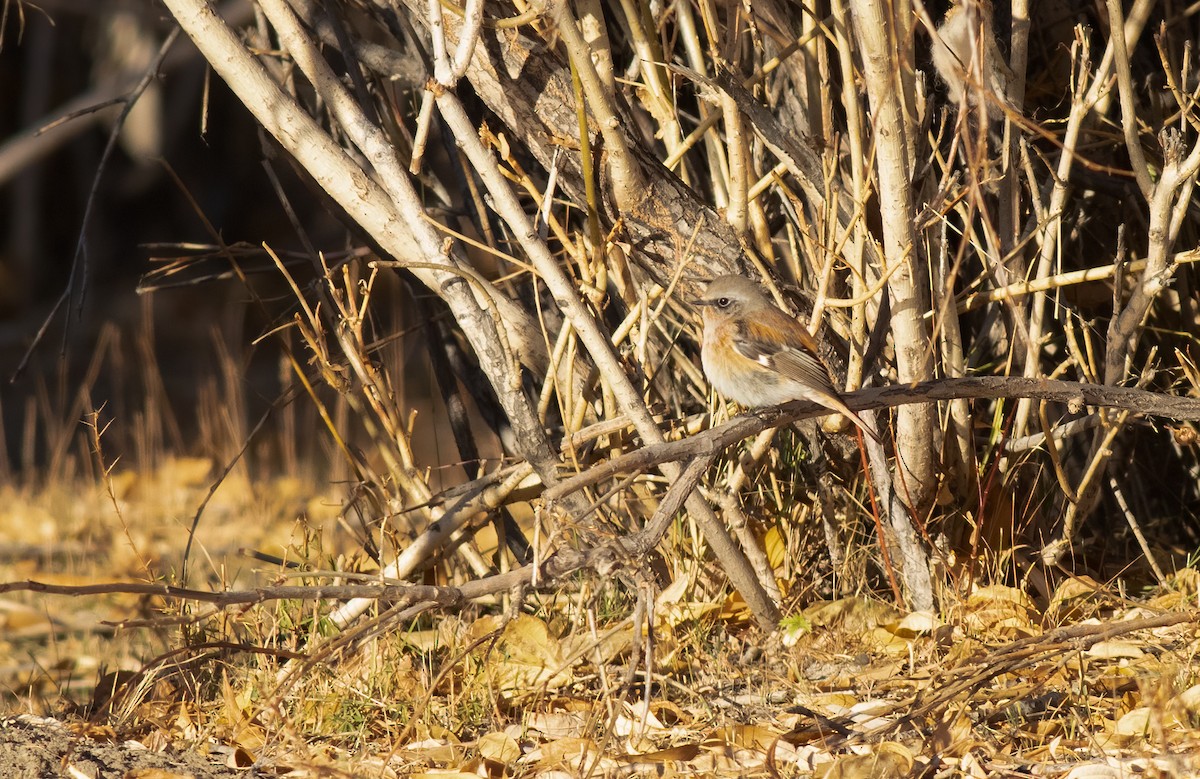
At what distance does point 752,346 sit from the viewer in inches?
140

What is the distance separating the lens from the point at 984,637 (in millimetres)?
3662

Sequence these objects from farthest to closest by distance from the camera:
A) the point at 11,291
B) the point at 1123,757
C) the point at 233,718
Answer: the point at 11,291, the point at 233,718, the point at 1123,757

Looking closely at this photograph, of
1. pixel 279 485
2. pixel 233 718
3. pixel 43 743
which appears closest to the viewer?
pixel 43 743

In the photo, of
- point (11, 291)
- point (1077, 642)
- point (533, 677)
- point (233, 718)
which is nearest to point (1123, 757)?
point (1077, 642)

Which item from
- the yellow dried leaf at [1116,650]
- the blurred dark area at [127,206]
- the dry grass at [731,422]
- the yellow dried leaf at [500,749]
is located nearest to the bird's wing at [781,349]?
the dry grass at [731,422]

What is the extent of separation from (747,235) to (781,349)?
0.43m

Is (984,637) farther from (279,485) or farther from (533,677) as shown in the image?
(279,485)

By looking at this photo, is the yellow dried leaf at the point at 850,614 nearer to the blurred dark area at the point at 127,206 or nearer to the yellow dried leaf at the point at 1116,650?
the yellow dried leaf at the point at 1116,650

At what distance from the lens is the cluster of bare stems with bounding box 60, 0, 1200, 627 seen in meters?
3.34

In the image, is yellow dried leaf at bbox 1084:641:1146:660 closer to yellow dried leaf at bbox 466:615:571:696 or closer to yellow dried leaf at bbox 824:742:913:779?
yellow dried leaf at bbox 824:742:913:779

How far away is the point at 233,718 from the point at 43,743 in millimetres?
528

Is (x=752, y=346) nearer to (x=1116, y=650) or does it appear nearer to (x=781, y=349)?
(x=781, y=349)

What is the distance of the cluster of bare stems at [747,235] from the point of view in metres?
3.34

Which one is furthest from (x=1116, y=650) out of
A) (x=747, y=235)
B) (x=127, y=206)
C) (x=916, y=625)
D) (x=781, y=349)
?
(x=127, y=206)
